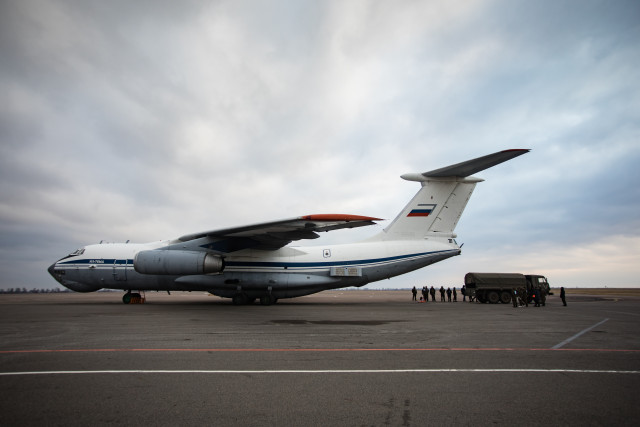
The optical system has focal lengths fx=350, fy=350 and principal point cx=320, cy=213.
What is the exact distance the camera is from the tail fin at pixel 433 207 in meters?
16.2

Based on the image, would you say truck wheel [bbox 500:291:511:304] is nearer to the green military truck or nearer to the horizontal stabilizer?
the green military truck

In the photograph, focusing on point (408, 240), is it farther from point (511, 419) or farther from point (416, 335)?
point (511, 419)

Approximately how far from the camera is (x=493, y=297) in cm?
2112

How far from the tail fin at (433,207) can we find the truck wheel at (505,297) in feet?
25.4

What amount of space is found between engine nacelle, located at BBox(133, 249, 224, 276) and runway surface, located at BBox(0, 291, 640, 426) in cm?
651

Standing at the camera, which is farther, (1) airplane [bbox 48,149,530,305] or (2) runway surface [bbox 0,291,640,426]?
(1) airplane [bbox 48,149,530,305]

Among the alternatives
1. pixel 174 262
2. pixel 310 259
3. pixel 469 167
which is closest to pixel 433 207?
pixel 469 167

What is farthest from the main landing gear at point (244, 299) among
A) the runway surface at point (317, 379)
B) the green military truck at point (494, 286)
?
the green military truck at point (494, 286)

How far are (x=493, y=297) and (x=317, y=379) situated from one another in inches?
803

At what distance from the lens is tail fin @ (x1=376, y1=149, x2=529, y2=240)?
16188 millimetres

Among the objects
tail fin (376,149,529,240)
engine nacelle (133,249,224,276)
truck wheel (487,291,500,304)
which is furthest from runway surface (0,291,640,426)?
truck wheel (487,291,500,304)

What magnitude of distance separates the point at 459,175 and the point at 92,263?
17.5 metres

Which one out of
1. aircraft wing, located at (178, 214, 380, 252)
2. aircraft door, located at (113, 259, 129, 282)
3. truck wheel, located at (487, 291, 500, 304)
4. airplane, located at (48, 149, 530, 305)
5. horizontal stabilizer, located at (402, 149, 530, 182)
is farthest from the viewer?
truck wheel, located at (487, 291, 500, 304)

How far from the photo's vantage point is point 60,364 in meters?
4.59
